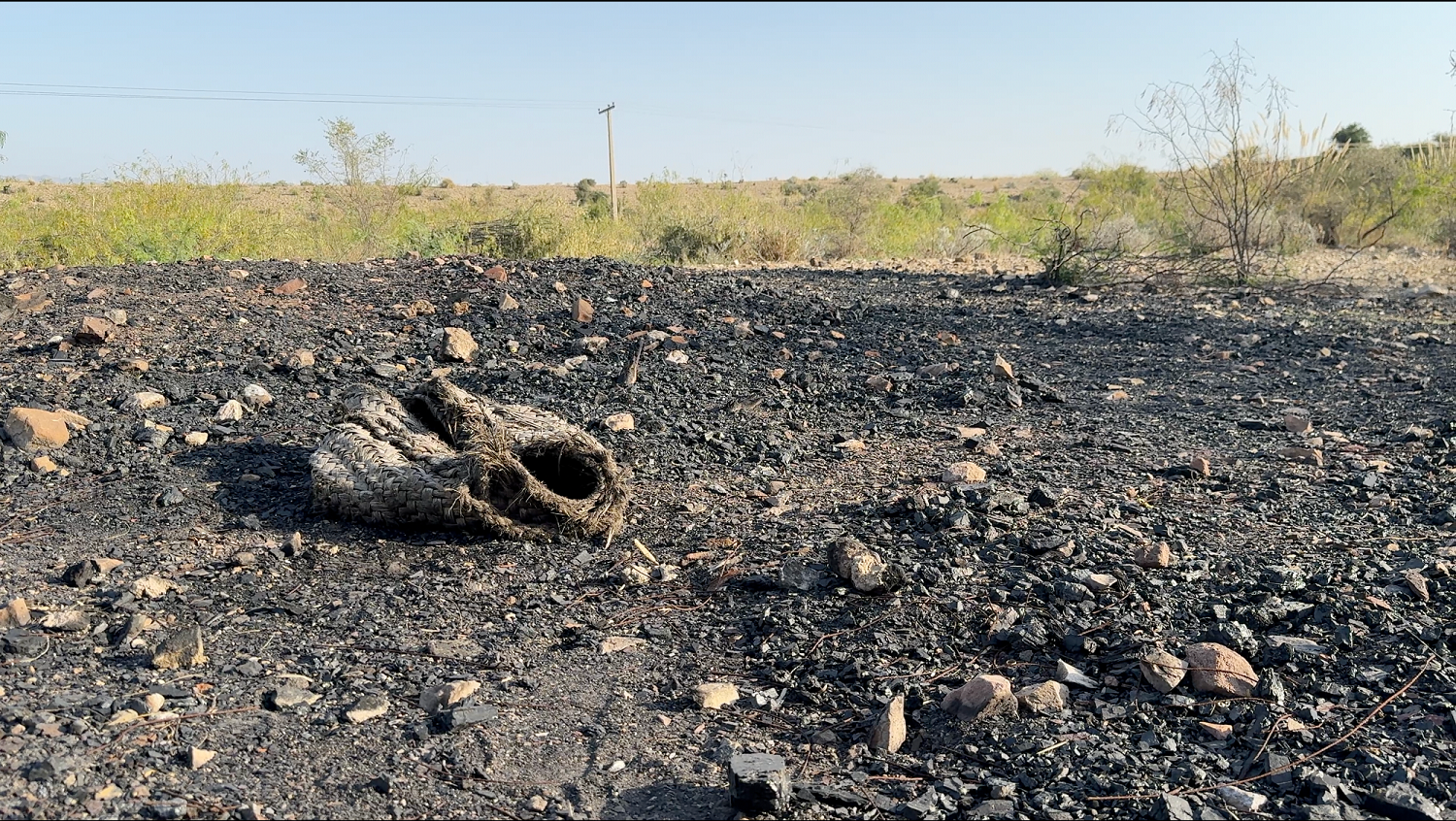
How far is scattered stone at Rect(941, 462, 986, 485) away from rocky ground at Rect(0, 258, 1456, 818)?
0.02m

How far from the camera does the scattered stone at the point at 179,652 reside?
296 centimetres

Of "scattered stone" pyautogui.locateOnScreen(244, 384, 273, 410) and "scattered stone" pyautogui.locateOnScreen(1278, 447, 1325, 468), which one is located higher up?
"scattered stone" pyautogui.locateOnScreen(244, 384, 273, 410)

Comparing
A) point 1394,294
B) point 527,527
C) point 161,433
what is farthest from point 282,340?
point 1394,294

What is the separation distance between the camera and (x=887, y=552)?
151 inches

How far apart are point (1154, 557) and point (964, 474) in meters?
1.21

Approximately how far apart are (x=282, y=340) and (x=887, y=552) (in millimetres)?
4649

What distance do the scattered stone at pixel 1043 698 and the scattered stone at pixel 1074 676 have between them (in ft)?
0.30

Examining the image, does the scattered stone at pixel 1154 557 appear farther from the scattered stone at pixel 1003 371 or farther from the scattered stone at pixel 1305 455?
the scattered stone at pixel 1003 371

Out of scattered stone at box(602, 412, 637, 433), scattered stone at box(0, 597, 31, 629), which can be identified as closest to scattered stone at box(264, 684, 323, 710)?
scattered stone at box(0, 597, 31, 629)

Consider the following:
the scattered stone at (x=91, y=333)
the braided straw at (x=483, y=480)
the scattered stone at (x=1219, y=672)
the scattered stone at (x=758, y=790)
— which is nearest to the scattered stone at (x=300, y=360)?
the scattered stone at (x=91, y=333)

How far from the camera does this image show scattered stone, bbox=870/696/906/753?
8.79ft

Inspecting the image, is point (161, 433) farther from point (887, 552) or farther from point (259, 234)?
point (259, 234)

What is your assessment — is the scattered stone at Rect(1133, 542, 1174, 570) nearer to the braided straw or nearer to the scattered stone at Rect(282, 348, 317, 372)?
the braided straw

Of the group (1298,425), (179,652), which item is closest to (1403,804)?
(179,652)
